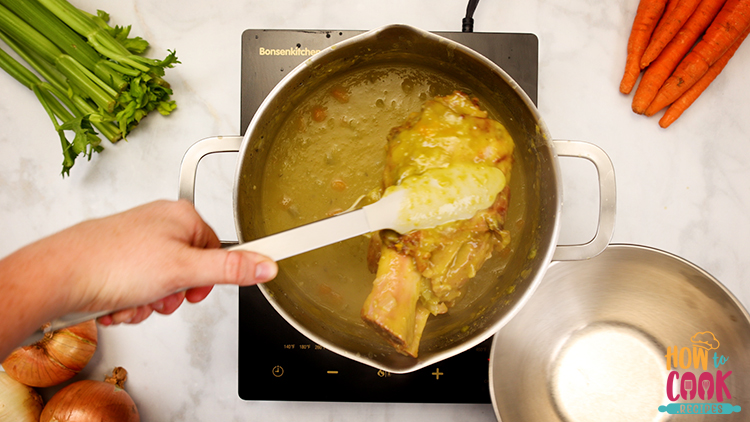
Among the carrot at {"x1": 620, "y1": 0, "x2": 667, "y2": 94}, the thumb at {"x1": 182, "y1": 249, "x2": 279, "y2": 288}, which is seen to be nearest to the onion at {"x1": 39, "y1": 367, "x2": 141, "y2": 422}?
the thumb at {"x1": 182, "y1": 249, "x2": 279, "y2": 288}

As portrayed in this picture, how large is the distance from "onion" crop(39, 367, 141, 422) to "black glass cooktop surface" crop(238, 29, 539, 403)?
35 centimetres

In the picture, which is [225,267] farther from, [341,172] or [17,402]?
[17,402]

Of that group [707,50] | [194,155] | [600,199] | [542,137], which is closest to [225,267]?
[194,155]

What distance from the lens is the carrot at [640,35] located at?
1246mm

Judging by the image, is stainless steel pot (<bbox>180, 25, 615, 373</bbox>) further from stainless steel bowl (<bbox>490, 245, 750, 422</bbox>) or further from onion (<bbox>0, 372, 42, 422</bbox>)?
onion (<bbox>0, 372, 42, 422</bbox>)

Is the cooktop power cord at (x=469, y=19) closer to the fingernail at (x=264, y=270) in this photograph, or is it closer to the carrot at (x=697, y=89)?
the carrot at (x=697, y=89)

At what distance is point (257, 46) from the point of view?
1.13 metres

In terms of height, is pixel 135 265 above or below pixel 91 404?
above

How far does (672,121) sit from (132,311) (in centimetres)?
150

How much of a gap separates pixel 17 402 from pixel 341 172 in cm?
112

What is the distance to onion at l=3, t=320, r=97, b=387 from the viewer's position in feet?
3.80

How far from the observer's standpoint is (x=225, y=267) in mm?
692

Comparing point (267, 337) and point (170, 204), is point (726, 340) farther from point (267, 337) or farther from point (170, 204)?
point (170, 204)

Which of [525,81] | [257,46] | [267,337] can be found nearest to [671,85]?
[525,81]
